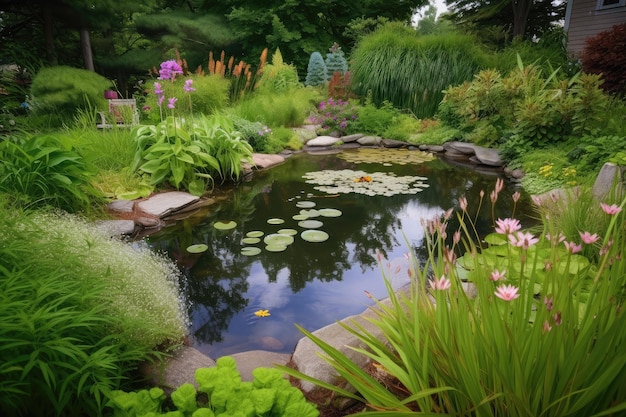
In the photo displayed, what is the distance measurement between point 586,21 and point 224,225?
10.9 m

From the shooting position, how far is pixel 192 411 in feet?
4.50

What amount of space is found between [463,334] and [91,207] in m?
3.36

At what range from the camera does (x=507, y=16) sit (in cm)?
1516

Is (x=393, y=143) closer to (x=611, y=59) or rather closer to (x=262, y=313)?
(x=611, y=59)

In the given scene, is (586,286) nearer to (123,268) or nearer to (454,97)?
(123,268)

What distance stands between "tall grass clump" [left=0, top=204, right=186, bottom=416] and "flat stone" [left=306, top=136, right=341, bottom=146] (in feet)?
19.1

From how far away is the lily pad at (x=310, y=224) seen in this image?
370 centimetres

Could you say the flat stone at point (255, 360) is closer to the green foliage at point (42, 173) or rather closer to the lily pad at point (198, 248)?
the lily pad at point (198, 248)

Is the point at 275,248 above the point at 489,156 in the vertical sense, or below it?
below

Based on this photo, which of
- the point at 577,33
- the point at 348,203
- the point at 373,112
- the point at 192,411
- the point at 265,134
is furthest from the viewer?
the point at 577,33

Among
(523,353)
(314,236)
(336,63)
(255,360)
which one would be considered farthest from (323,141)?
(523,353)

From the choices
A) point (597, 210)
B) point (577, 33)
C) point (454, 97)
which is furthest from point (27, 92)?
point (577, 33)

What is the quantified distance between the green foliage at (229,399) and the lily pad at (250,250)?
69.2 inches

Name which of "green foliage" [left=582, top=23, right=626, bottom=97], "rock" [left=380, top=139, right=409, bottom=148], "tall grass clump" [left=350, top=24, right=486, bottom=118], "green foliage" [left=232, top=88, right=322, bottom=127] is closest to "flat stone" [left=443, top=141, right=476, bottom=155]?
"rock" [left=380, top=139, right=409, bottom=148]
